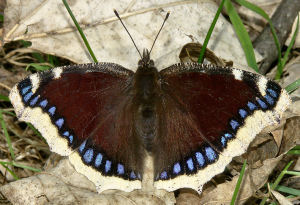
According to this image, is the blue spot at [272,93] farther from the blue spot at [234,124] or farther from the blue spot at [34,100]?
the blue spot at [34,100]

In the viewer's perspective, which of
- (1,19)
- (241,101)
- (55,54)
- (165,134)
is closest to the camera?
(241,101)

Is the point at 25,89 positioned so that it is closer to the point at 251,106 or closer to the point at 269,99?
the point at 251,106

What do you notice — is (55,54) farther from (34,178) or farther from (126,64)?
(34,178)

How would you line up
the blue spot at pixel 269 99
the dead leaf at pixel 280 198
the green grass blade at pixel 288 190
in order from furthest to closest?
1. the green grass blade at pixel 288 190
2. the dead leaf at pixel 280 198
3. the blue spot at pixel 269 99

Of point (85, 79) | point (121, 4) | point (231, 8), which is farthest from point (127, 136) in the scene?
point (231, 8)

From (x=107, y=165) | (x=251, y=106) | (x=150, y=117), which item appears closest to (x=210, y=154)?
(x=251, y=106)

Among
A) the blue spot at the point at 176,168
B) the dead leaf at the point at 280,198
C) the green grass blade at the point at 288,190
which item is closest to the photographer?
the blue spot at the point at 176,168

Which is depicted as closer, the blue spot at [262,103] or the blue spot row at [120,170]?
the blue spot at [262,103]

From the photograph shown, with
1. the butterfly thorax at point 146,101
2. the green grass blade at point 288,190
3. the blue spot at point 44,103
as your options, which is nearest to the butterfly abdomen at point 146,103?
the butterfly thorax at point 146,101
